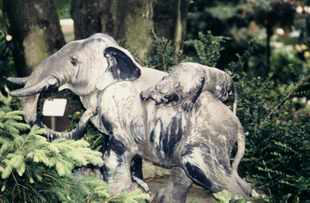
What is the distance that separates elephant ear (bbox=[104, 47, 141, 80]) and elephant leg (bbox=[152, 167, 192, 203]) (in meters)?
0.46

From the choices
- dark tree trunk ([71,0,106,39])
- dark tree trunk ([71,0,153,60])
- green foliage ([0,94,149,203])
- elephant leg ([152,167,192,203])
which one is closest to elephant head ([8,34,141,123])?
green foliage ([0,94,149,203])

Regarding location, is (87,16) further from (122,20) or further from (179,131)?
(179,131)

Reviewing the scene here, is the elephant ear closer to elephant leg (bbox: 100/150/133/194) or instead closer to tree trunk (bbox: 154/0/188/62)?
elephant leg (bbox: 100/150/133/194)

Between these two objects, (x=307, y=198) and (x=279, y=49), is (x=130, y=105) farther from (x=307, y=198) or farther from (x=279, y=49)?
(x=279, y=49)

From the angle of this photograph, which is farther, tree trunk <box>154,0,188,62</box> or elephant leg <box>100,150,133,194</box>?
tree trunk <box>154,0,188,62</box>

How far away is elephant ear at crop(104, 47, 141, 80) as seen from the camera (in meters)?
2.81

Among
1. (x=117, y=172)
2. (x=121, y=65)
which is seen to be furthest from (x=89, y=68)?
(x=117, y=172)

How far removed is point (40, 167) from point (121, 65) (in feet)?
2.30

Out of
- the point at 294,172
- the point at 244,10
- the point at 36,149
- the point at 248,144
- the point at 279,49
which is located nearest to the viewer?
the point at 36,149

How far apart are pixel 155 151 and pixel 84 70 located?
A: 485mm

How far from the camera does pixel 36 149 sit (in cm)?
221

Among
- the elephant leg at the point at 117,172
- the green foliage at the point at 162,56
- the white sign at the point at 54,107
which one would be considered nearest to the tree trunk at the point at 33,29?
the green foliage at the point at 162,56

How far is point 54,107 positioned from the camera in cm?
309

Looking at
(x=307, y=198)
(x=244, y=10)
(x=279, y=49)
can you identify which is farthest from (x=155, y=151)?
(x=279, y=49)
